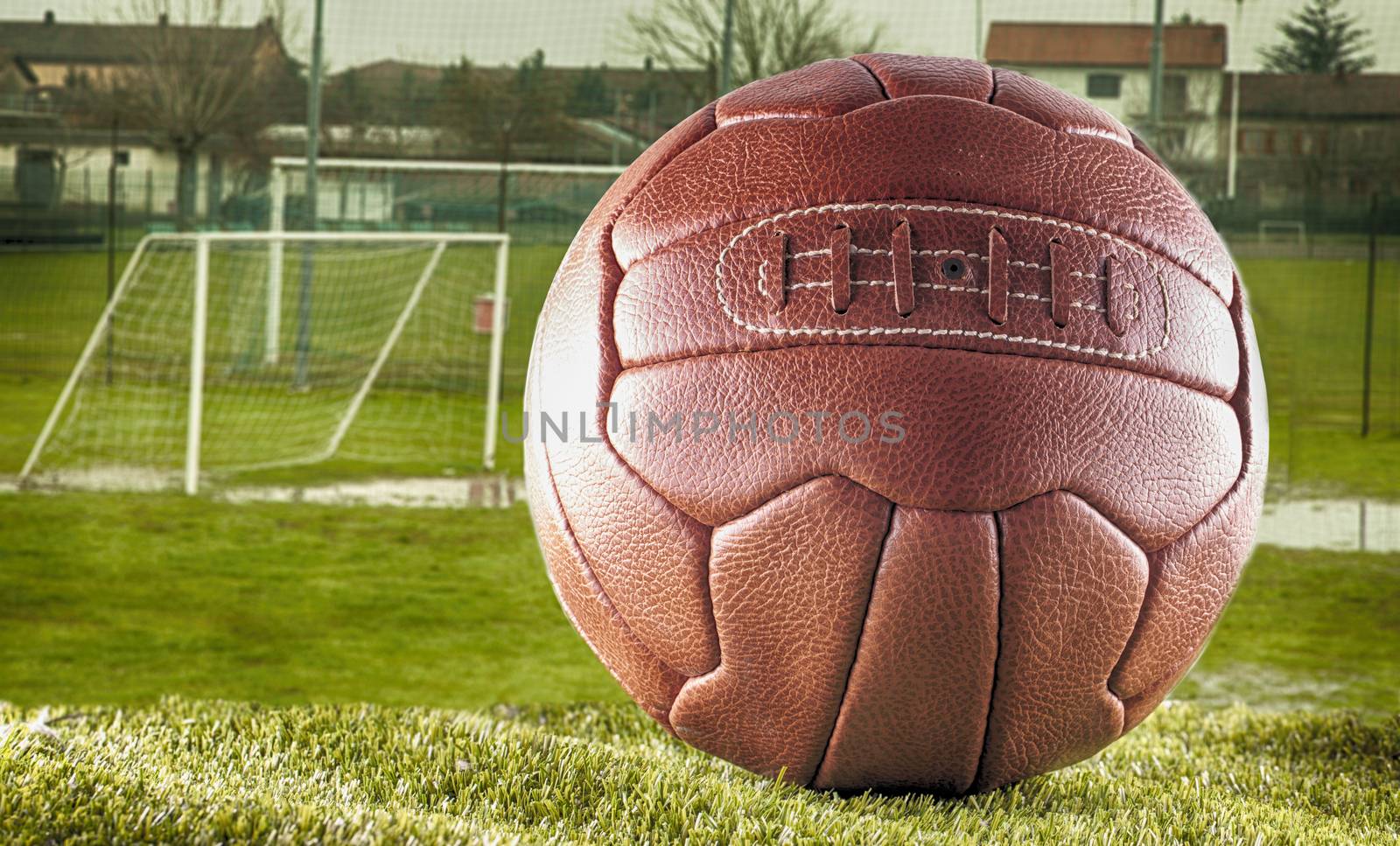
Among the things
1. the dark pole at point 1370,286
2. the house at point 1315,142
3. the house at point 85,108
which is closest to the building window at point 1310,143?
the house at point 1315,142

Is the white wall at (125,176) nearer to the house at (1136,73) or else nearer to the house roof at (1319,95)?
the house at (1136,73)

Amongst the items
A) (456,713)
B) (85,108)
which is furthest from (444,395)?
(456,713)

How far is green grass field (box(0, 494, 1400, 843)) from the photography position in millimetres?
2377

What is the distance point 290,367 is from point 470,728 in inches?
502

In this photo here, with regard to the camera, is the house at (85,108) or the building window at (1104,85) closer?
the building window at (1104,85)

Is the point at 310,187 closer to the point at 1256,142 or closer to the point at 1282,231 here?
the point at 1256,142

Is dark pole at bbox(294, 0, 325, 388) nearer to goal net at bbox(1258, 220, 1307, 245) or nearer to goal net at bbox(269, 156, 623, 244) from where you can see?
goal net at bbox(269, 156, 623, 244)

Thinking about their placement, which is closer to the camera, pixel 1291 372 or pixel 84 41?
pixel 1291 372

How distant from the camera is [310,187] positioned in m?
13.1

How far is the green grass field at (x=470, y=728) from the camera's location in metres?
2.38

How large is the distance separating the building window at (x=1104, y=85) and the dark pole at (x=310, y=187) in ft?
22.2

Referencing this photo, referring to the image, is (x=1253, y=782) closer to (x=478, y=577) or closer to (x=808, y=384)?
(x=808, y=384)

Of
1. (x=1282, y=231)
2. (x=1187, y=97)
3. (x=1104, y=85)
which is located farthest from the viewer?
(x=1282, y=231)

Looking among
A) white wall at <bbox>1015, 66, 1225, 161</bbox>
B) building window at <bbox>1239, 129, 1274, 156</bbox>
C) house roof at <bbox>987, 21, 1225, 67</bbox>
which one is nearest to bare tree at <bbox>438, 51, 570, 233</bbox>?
house roof at <bbox>987, 21, 1225, 67</bbox>
